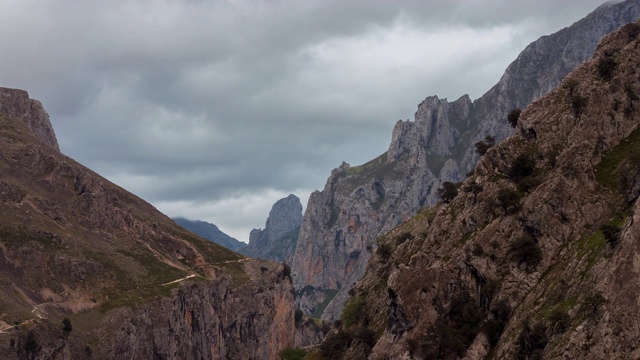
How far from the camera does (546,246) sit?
9031 centimetres

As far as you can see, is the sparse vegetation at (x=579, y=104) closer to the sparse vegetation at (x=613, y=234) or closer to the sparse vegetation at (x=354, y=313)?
the sparse vegetation at (x=613, y=234)

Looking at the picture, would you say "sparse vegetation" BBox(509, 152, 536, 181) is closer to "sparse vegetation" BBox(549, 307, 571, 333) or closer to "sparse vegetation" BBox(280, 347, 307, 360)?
"sparse vegetation" BBox(549, 307, 571, 333)

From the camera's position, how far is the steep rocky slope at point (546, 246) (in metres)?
67.9

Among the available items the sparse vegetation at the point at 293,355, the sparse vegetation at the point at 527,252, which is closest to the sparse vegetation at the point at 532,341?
the sparse vegetation at the point at 527,252

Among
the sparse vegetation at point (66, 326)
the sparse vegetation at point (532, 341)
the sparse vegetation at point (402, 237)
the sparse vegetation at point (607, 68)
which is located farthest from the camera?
the sparse vegetation at point (66, 326)

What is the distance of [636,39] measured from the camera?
4210 inches

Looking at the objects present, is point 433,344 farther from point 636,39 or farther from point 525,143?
point 636,39

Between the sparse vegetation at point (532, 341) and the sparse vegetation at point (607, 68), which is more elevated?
the sparse vegetation at point (607, 68)

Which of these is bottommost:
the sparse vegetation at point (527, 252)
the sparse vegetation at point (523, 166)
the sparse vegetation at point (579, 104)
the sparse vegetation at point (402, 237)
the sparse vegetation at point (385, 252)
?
the sparse vegetation at point (527, 252)

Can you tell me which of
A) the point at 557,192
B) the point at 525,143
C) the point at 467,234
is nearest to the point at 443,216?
the point at 467,234

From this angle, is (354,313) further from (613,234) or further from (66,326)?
(66,326)

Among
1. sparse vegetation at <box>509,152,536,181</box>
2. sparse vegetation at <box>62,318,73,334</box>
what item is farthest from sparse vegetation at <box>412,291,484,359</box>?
sparse vegetation at <box>62,318,73,334</box>

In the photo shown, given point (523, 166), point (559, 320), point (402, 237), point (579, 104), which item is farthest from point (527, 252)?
point (402, 237)

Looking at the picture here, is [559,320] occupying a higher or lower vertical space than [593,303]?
lower
